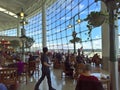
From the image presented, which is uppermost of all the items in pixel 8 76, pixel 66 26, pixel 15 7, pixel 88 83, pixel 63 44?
pixel 15 7

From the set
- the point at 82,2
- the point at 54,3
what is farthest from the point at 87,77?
the point at 54,3

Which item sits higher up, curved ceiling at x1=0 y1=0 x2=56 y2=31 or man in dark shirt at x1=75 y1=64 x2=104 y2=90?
curved ceiling at x1=0 y1=0 x2=56 y2=31

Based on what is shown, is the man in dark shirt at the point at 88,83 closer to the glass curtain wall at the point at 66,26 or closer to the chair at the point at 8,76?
the chair at the point at 8,76

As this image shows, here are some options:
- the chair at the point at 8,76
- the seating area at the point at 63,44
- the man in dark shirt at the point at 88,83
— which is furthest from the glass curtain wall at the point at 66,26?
the man in dark shirt at the point at 88,83

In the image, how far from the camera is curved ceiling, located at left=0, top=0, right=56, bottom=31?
32.9 meters

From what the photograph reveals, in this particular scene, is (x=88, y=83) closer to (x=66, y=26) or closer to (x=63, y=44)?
(x=66, y=26)

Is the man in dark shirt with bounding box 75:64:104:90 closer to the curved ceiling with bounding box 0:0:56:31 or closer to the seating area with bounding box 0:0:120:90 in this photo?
the seating area with bounding box 0:0:120:90

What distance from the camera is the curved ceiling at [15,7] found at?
1296 inches

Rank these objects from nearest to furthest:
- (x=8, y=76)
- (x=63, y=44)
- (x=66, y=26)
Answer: (x=8, y=76) < (x=66, y=26) < (x=63, y=44)

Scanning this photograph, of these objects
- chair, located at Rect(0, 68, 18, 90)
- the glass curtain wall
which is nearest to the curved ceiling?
the glass curtain wall


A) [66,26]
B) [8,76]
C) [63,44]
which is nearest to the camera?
[8,76]

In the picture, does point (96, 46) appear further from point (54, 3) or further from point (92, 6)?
point (54, 3)

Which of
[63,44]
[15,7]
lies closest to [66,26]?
[63,44]

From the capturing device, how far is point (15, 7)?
123ft
